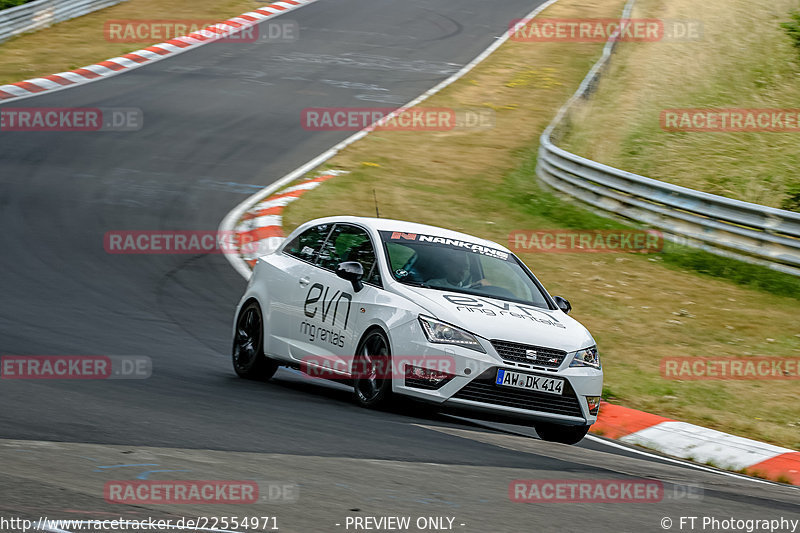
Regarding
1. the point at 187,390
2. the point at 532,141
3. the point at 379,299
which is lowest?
the point at 532,141

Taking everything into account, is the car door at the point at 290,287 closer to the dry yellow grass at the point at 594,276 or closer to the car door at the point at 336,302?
the car door at the point at 336,302

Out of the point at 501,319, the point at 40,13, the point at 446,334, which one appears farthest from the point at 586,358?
the point at 40,13

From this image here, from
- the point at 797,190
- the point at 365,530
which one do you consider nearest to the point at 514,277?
the point at 365,530

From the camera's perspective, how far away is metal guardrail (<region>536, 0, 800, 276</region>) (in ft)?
52.0

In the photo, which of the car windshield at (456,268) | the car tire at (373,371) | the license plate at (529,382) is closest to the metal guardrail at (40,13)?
the car windshield at (456,268)

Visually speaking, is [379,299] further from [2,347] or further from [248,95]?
[248,95]

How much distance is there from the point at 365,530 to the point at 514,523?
806 mm

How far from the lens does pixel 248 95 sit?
25641 millimetres

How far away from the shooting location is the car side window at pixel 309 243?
33.1ft

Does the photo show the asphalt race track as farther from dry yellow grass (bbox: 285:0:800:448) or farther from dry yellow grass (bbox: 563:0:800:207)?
dry yellow grass (bbox: 563:0:800:207)

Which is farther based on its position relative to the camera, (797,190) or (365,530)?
(797,190)

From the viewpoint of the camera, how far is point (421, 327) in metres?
8.38

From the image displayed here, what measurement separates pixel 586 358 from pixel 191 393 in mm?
3053

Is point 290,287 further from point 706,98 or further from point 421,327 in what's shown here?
point 706,98
